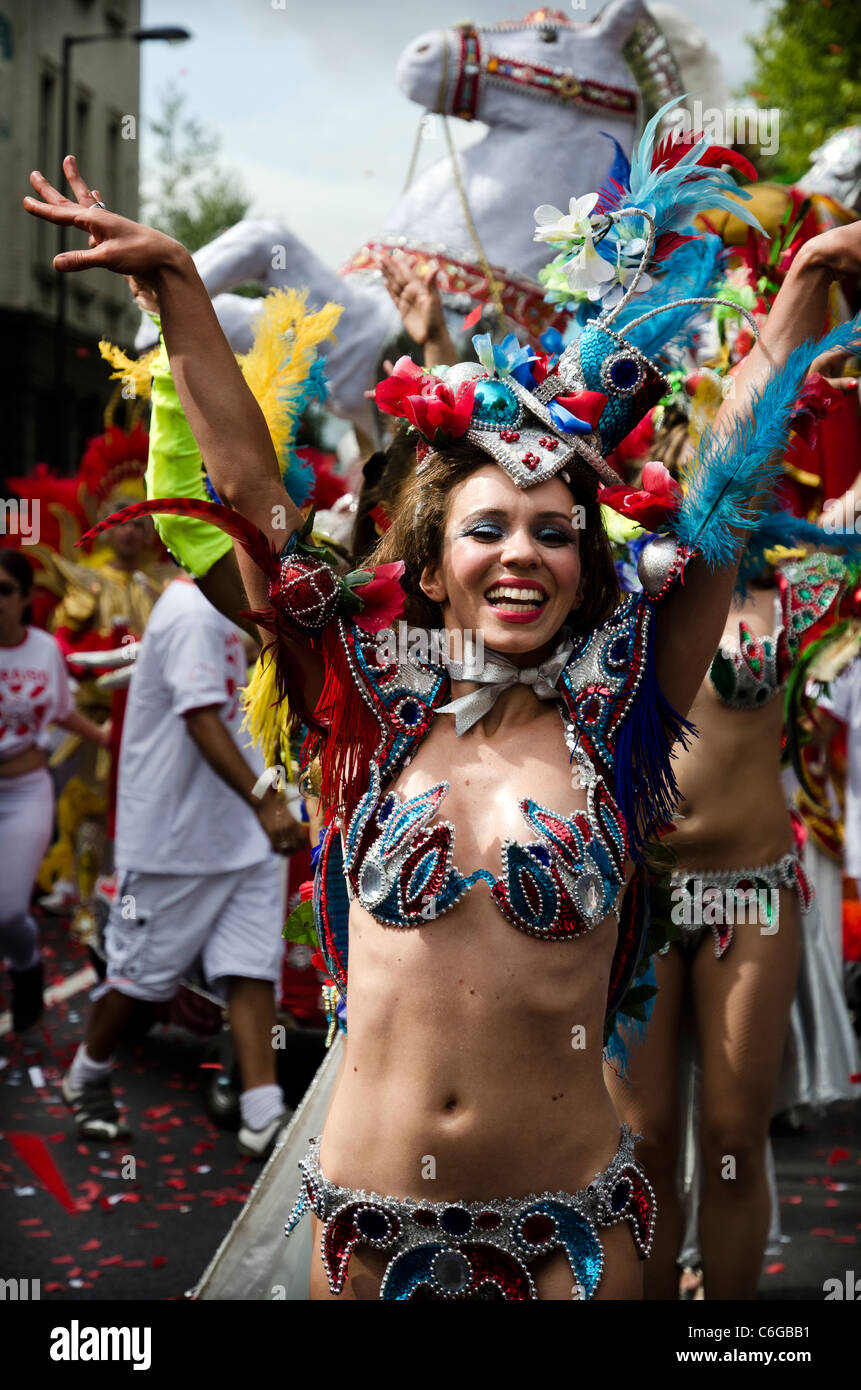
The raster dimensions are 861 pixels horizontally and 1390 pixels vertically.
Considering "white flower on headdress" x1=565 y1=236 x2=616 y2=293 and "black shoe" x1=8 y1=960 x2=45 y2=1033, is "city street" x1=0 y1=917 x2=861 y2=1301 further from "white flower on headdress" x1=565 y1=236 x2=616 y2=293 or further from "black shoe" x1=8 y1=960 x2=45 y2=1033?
"white flower on headdress" x1=565 y1=236 x2=616 y2=293

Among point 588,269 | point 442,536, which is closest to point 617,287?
point 588,269

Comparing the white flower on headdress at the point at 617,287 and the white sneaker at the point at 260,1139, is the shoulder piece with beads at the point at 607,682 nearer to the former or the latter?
the white flower on headdress at the point at 617,287

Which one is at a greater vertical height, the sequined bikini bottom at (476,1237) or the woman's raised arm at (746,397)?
the woman's raised arm at (746,397)

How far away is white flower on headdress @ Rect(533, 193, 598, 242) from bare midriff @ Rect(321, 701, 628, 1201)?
854 mm

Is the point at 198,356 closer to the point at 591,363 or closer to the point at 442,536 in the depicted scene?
the point at 442,536

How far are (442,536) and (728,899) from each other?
4.87ft

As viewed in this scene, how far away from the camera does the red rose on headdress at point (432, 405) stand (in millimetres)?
2340

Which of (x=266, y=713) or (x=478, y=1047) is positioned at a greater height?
(x=266, y=713)

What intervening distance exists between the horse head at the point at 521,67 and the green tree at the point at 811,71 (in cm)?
1386

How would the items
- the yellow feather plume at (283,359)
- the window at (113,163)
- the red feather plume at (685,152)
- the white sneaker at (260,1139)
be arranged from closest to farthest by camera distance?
the red feather plume at (685,152), the yellow feather plume at (283,359), the white sneaker at (260,1139), the window at (113,163)

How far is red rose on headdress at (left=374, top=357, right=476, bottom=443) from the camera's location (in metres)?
2.34

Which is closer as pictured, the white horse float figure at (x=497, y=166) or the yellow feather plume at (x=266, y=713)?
the yellow feather plume at (x=266, y=713)

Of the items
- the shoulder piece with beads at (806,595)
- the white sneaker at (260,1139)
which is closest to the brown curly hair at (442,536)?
the shoulder piece with beads at (806,595)

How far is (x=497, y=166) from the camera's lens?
5.46m
